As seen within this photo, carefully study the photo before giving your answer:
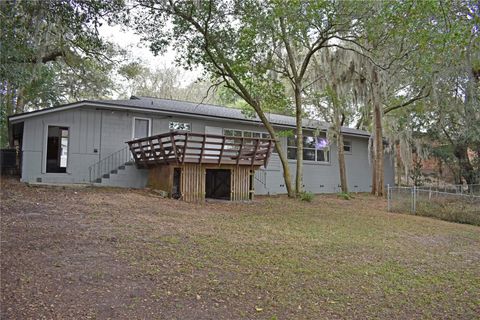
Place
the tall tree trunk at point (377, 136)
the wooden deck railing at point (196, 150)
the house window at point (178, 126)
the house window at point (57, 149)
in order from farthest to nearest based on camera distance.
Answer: the tall tree trunk at point (377, 136), the house window at point (178, 126), the house window at point (57, 149), the wooden deck railing at point (196, 150)

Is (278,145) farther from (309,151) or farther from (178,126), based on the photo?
(309,151)

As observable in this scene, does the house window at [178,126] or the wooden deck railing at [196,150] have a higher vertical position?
the house window at [178,126]

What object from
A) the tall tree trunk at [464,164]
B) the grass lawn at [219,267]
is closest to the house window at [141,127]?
the grass lawn at [219,267]

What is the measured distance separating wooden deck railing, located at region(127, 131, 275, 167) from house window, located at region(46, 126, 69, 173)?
2888mm

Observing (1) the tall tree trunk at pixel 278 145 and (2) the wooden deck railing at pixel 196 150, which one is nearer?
(2) the wooden deck railing at pixel 196 150

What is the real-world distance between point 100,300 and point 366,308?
254 centimetres

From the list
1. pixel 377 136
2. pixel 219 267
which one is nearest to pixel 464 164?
pixel 377 136

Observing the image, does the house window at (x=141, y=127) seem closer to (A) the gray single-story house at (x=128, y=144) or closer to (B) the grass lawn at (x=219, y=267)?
(A) the gray single-story house at (x=128, y=144)

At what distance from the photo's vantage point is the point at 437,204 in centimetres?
1047

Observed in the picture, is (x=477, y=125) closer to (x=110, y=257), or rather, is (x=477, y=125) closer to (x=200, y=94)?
(x=110, y=257)

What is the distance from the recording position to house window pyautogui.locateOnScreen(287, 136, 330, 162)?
1631 cm

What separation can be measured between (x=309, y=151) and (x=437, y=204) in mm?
7189

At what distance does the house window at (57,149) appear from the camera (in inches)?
495

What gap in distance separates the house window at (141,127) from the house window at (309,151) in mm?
6536
